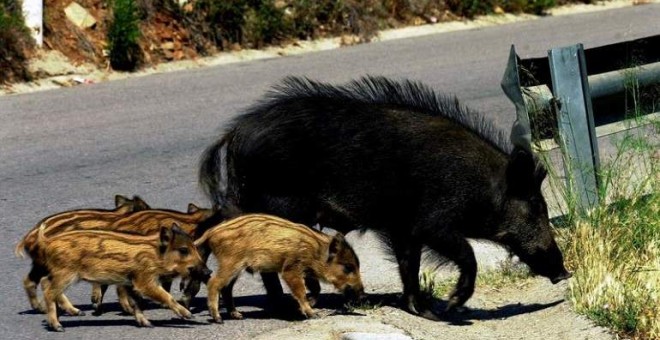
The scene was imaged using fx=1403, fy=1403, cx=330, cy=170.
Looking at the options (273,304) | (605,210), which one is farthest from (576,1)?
(273,304)

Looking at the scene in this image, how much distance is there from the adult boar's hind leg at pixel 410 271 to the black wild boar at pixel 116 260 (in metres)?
1.18

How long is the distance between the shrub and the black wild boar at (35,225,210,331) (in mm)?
7142

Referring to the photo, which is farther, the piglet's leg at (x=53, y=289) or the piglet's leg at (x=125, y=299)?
the piglet's leg at (x=125, y=299)

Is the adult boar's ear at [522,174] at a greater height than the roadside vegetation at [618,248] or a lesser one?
greater

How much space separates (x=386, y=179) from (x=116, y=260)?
1612 mm

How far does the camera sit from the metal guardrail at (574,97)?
8.77 m

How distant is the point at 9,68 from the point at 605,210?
7.07m

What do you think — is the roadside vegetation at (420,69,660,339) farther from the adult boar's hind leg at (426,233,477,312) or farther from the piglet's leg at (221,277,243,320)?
the piglet's leg at (221,277,243,320)

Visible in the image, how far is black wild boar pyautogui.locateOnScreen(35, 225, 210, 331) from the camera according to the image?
7.29 metres

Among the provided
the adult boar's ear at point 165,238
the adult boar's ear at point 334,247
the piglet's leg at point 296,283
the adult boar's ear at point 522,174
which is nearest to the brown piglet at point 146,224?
the adult boar's ear at point 165,238

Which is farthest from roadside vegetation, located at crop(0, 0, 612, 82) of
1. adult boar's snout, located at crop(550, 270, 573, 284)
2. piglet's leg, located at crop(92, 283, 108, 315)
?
adult boar's snout, located at crop(550, 270, 573, 284)

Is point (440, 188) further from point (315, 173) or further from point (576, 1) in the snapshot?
point (576, 1)

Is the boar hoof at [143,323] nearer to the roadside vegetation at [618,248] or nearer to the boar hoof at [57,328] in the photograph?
the boar hoof at [57,328]

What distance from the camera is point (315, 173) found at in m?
7.92
